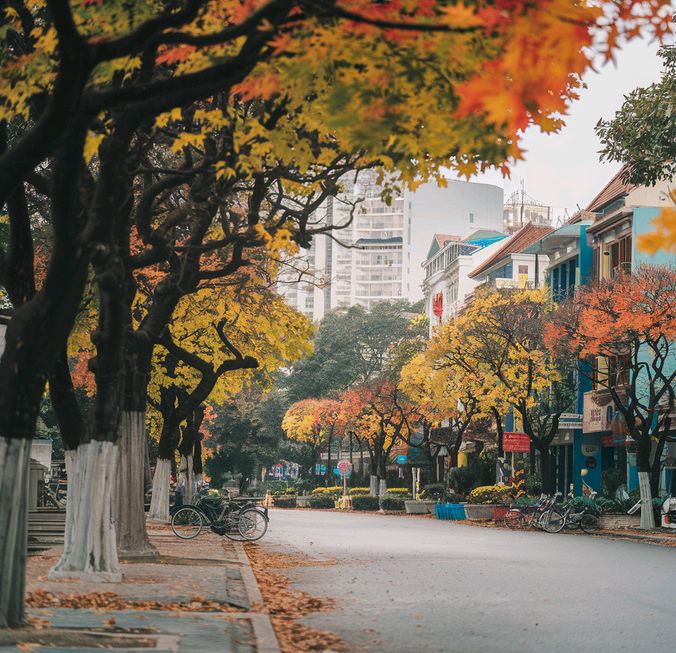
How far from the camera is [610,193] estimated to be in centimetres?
4447

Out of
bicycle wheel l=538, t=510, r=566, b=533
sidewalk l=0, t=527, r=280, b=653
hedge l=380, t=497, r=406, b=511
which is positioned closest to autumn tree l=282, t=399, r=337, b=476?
hedge l=380, t=497, r=406, b=511

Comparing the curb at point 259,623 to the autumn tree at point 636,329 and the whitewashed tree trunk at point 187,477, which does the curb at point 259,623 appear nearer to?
the whitewashed tree trunk at point 187,477

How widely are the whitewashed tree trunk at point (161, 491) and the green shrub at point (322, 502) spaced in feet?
119

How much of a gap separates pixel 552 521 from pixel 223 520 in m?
11.1

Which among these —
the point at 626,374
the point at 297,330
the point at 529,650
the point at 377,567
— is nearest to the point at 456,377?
the point at 626,374

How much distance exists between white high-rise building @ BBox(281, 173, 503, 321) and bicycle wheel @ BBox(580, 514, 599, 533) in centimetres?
10027

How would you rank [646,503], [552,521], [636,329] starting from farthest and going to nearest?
[552,521] < [646,503] < [636,329]

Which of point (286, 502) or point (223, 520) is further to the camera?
point (286, 502)

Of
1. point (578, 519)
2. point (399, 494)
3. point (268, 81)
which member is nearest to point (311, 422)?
point (399, 494)

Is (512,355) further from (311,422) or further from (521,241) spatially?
(311,422)

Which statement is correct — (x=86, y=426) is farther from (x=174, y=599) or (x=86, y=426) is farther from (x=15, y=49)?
(x=15, y=49)

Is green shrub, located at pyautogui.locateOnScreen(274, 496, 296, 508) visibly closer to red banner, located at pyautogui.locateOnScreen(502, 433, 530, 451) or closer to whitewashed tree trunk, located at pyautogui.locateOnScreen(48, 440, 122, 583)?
red banner, located at pyautogui.locateOnScreen(502, 433, 530, 451)

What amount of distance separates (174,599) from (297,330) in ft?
48.0

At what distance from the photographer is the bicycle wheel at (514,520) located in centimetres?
3206
